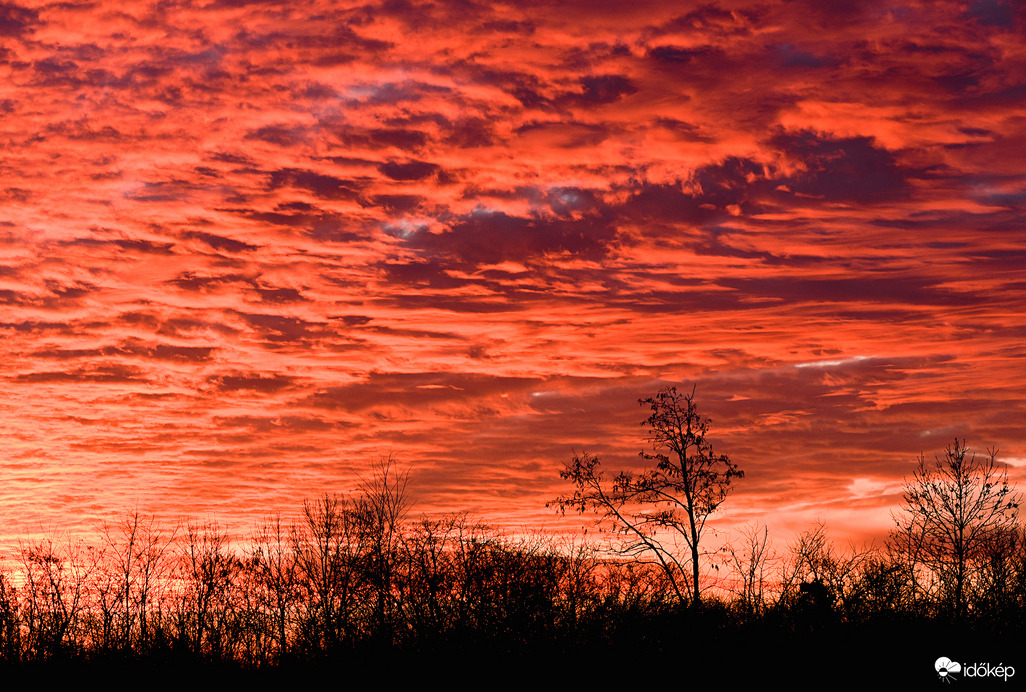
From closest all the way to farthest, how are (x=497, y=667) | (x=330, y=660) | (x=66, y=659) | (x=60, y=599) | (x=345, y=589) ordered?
(x=497, y=667) < (x=330, y=660) < (x=345, y=589) < (x=66, y=659) < (x=60, y=599)

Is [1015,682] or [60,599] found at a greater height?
[60,599]

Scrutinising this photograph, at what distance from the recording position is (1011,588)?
50.0 meters

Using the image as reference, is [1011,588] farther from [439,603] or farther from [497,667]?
[439,603]

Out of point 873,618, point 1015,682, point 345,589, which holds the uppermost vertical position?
point 345,589

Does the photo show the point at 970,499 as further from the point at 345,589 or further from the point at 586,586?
the point at 345,589

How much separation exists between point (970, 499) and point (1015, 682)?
54.2ft

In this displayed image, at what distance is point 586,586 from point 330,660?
16971mm

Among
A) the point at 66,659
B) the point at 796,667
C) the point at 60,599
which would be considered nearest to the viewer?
the point at 796,667

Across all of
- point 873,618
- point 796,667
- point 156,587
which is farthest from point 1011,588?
point 156,587

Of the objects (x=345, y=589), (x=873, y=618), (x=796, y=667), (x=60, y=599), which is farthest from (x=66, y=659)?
(x=873, y=618)

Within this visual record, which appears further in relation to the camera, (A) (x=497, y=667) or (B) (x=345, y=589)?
(B) (x=345, y=589)

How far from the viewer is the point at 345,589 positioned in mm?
55969

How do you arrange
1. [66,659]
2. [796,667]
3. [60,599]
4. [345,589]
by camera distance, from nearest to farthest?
1. [796,667]
2. [345,589]
3. [66,659]
4. [60,599]

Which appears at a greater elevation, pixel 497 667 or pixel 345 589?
pixel 345 589
